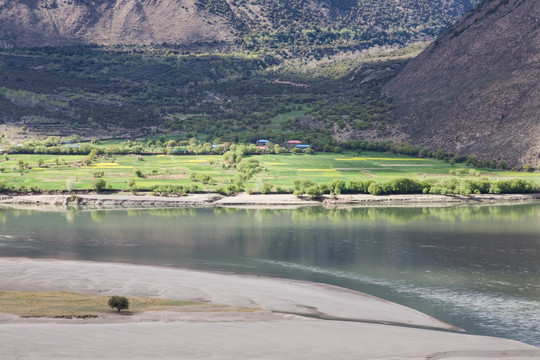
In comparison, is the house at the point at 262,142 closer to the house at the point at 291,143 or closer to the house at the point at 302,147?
the house at the point at 291,143

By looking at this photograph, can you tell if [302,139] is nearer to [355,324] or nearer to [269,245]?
[269,245]

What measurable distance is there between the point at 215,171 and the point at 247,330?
86847 mm

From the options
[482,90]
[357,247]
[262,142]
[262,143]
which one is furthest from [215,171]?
[482,90]

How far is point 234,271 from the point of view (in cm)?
5294

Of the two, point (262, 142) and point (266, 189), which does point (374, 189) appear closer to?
point (266, 189)

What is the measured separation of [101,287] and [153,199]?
54175 mm

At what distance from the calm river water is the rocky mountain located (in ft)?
164

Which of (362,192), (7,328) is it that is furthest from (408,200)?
(7,328)

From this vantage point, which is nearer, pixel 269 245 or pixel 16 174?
pixel 269 245

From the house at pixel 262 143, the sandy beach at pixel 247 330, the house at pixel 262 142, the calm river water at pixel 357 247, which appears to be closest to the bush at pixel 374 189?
the calm river water at pixel 357 247

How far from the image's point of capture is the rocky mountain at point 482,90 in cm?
14088

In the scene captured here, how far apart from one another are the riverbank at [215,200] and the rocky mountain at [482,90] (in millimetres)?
39564

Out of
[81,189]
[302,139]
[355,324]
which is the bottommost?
[355,324]

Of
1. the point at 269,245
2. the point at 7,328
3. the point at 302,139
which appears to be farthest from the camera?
the point at 302,139
